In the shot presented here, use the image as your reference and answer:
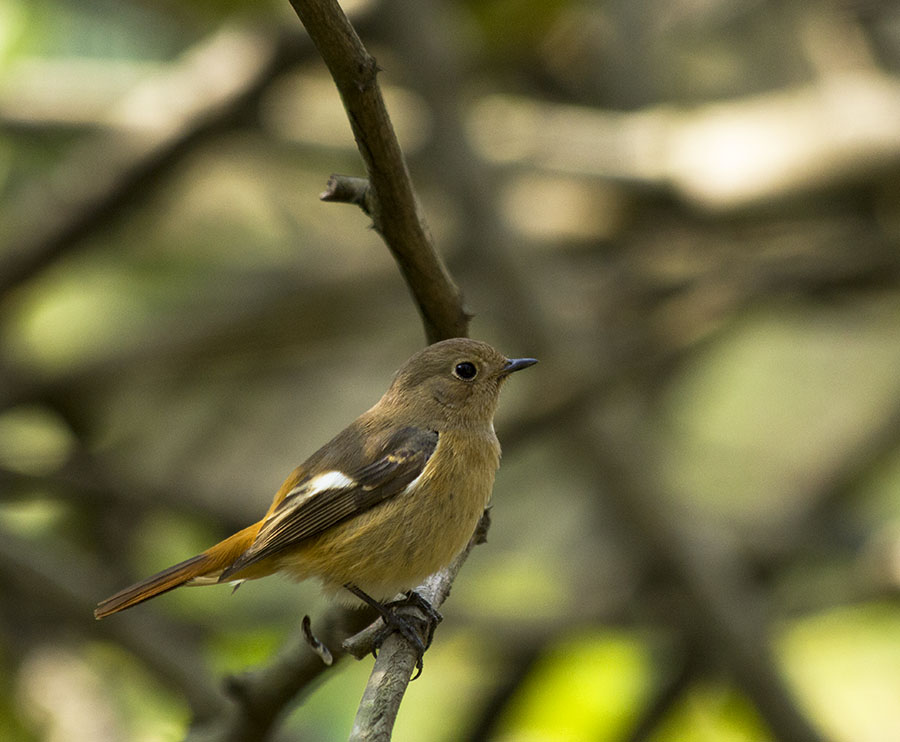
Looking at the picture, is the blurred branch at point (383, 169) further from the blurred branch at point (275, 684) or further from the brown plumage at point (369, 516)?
the blurred branch at point (275, 684)

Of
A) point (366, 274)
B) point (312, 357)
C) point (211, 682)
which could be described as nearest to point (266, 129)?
point (366, 274)

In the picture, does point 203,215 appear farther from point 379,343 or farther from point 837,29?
point 837,29

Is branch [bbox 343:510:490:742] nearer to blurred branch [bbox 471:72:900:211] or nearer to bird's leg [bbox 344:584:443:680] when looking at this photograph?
bird's leg [bbox 344:584:443:680]

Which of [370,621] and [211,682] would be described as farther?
[211,682]

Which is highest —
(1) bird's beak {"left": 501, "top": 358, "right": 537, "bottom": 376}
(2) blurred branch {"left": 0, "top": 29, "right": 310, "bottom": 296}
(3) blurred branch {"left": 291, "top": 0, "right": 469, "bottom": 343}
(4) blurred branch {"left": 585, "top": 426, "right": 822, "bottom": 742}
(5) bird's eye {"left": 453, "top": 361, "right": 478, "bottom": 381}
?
(2) blurred branch {"left": 0, "top": 29, "right": 310, "bottom": 296}

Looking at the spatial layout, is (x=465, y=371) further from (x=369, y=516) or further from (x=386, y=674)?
(x=386, y=674)

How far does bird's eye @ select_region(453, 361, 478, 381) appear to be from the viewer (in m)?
3.66

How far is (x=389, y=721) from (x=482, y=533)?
989mm

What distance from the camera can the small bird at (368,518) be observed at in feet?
9.73

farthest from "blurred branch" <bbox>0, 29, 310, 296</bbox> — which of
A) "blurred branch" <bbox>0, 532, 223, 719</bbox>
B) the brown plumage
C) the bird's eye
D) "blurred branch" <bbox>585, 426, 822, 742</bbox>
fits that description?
the brown plumage

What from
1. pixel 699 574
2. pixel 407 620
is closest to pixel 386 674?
pixel 407 620

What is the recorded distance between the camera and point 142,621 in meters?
5.23

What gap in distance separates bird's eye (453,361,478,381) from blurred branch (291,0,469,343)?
0.93 metres

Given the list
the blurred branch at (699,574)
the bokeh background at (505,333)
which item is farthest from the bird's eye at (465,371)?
the blurred branch at (699,574)
